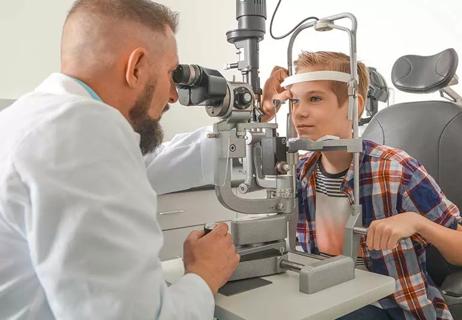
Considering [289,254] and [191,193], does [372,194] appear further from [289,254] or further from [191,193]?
[191,193]

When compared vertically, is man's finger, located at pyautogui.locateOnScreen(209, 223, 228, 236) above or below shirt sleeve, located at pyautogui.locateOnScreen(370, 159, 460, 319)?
above

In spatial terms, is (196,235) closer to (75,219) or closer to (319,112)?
(75,219)

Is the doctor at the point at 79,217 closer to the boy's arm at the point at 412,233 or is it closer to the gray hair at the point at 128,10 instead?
the gray hair at the point at 128,10

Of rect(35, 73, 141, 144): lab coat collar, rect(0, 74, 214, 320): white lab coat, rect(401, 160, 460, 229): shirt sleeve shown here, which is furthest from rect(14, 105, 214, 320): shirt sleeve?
rect(401, 160, 460, 229): shirt sleeve

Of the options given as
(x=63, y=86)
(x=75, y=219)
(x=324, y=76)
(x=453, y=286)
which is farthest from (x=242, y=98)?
(x=453, y=286)

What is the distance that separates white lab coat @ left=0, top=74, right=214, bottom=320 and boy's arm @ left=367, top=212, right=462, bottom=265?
0.49 m

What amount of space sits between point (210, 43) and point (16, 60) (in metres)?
1.09

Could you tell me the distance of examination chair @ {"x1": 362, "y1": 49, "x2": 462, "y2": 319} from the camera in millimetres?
1306

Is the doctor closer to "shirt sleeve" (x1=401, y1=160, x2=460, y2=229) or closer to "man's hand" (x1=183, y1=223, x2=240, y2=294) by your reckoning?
"man's hand" (x1=183, y1=223, x2=240, y2=294)

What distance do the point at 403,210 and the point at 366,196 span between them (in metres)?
0.10

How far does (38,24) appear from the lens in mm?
1876

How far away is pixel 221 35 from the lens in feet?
8.14

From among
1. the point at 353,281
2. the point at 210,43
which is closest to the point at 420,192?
the point at 353,281

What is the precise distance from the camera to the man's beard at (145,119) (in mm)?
754
